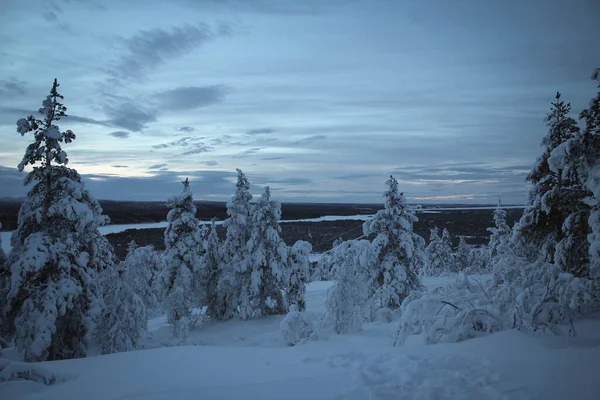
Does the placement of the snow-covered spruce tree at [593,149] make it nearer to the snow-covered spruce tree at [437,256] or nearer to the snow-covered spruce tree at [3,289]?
the snow-covered spruce tree at [3,289]

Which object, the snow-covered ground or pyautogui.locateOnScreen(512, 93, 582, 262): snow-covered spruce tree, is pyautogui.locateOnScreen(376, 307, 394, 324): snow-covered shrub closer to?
pyautogui.locateOnScreen(512, 93, 582, 262): snow-covered spruce tree

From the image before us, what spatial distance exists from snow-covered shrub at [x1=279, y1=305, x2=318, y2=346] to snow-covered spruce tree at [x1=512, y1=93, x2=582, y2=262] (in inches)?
290

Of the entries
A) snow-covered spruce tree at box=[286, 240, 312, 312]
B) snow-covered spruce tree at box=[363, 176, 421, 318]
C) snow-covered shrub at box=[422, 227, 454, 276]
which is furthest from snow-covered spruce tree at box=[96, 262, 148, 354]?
snow-covered shrub at box=[422, 227, 454, 276]

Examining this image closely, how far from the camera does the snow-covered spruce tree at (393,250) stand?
1809 cm

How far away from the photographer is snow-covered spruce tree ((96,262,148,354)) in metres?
10.8

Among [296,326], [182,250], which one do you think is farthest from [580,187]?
[182,250]

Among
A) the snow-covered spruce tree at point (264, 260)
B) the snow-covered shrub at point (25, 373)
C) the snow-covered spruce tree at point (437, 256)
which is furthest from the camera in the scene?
the snow-covered spruce tree at point (437, 256)

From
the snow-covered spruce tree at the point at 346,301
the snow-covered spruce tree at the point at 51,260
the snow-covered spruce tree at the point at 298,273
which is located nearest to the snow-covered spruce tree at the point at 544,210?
the snow-covered spruce tree at the point at 346,301

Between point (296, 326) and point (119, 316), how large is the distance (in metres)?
6.08

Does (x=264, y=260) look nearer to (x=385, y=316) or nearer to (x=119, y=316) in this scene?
(x=385, y=316)

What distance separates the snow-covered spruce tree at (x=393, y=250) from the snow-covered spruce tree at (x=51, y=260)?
13465mm

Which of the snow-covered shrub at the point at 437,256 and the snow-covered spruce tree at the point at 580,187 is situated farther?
the snow-covered shrub at the point at 437,256

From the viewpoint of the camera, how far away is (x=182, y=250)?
19.7m

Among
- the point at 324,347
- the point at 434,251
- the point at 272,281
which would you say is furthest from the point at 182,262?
the point at 434,251
